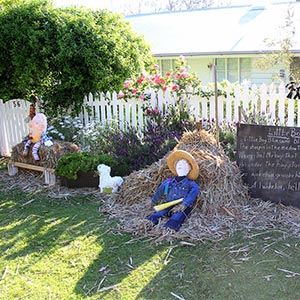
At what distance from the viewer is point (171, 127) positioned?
6844 millimetres

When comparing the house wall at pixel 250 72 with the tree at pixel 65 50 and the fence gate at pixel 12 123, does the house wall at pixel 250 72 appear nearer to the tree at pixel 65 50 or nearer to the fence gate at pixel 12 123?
the tree at pixel 65 50

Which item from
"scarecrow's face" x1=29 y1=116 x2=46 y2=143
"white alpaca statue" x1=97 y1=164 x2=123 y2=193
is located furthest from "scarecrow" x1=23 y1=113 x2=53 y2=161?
"white alpaca statue" x1=97 y1=164 x2=123 y2=193

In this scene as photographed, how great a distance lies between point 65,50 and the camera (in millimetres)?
7230

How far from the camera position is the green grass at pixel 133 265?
3422 millimetres

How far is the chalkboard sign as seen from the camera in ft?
16.1

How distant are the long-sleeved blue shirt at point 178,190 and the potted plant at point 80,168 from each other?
4.75 feet

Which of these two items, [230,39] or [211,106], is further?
[230,39]

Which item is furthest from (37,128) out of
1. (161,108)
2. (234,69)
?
(234,69)

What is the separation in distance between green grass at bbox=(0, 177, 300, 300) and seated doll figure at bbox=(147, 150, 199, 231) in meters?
0.44

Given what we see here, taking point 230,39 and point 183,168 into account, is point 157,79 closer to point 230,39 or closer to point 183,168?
point 183,168

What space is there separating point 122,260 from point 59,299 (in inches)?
30.1

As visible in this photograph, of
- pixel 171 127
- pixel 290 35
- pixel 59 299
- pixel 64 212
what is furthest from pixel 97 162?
pixel 290 35

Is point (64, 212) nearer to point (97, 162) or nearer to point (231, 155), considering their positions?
→ point (97, 162)

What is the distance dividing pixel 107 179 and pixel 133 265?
210 cm
